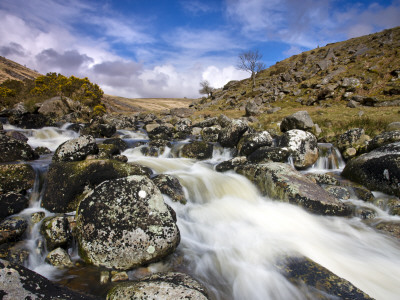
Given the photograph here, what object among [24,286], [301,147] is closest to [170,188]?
[24,286]

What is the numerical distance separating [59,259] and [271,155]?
1079 cm

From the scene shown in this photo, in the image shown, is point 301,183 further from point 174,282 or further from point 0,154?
point 0,154

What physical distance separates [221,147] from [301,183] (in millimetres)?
8316

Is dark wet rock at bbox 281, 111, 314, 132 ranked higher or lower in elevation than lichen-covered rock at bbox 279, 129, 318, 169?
higher

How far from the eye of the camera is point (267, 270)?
4.94 metres

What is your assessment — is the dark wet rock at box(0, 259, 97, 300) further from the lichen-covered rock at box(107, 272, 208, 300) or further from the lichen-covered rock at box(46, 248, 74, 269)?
the lichen-covered rock at box(46, 248, 74, 269)

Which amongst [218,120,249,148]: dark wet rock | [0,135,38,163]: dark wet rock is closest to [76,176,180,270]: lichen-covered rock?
[0,135,38,163]: dark wet rock

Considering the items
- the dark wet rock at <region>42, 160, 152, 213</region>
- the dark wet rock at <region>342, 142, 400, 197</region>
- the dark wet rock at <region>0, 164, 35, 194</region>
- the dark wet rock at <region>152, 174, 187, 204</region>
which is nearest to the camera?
the dark wet rock at <region>42, 160, 152, 213</region>

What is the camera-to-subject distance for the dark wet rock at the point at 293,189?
7.87 meters

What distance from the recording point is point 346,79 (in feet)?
109

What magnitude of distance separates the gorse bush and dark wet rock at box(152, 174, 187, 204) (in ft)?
100

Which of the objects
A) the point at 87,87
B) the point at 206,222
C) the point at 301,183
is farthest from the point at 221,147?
the point at 87,87

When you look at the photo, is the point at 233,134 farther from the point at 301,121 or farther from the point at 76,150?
the point at 76,150

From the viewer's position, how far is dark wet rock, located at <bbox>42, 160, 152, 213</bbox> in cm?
633
